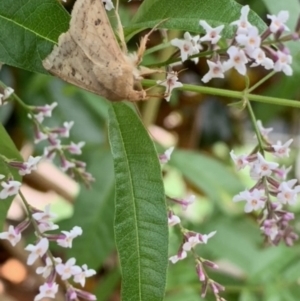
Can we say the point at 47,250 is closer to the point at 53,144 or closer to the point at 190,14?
the point at 53,144

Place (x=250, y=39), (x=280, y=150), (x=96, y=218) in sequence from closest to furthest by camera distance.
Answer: (x=250, y=39) → (x=280, y=150) → (x=96, y=218)

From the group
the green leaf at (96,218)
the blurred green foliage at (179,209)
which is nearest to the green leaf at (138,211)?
the blurred green foliage at (179,209)

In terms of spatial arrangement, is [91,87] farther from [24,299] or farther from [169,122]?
[169,122]

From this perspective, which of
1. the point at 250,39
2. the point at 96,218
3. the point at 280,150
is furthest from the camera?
the point at 96,218

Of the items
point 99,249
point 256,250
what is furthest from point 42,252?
point 256,250

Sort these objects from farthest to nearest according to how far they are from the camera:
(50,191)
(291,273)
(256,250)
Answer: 1. (50,191)
2. (256,250)
3. (291,273)

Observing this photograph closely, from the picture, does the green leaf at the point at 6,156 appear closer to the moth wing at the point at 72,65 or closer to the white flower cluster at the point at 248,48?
the moth wing at the point at 72,65

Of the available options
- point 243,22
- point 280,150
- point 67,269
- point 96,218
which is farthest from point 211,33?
point 96,218
